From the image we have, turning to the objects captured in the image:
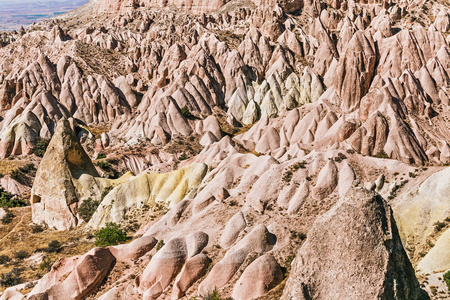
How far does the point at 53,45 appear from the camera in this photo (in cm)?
9675

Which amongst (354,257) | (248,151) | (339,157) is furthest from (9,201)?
(354,257)

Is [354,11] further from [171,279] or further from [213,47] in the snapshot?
[171,279]

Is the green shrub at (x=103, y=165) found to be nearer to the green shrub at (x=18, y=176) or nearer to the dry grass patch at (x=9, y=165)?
the green shrub at (x=18, y=176)

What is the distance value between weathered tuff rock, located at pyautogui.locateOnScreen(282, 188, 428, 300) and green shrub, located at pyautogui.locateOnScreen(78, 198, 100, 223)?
2609 cm

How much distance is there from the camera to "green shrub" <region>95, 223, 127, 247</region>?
29.2 meters

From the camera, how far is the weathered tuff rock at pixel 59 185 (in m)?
35.9

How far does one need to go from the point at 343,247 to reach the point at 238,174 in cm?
1737

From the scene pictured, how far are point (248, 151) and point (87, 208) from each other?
74.3 ft

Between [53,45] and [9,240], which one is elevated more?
[53,45]

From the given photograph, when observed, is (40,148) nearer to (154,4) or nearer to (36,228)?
(36,228)

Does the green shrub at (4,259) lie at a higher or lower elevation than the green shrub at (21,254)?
higher

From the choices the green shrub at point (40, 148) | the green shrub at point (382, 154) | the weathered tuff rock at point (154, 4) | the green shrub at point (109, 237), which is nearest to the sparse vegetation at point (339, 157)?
the green shrub at point (382, 154)

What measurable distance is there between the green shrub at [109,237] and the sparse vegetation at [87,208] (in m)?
5.45

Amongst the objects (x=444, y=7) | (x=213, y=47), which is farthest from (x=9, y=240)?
(x=444, y=7)
